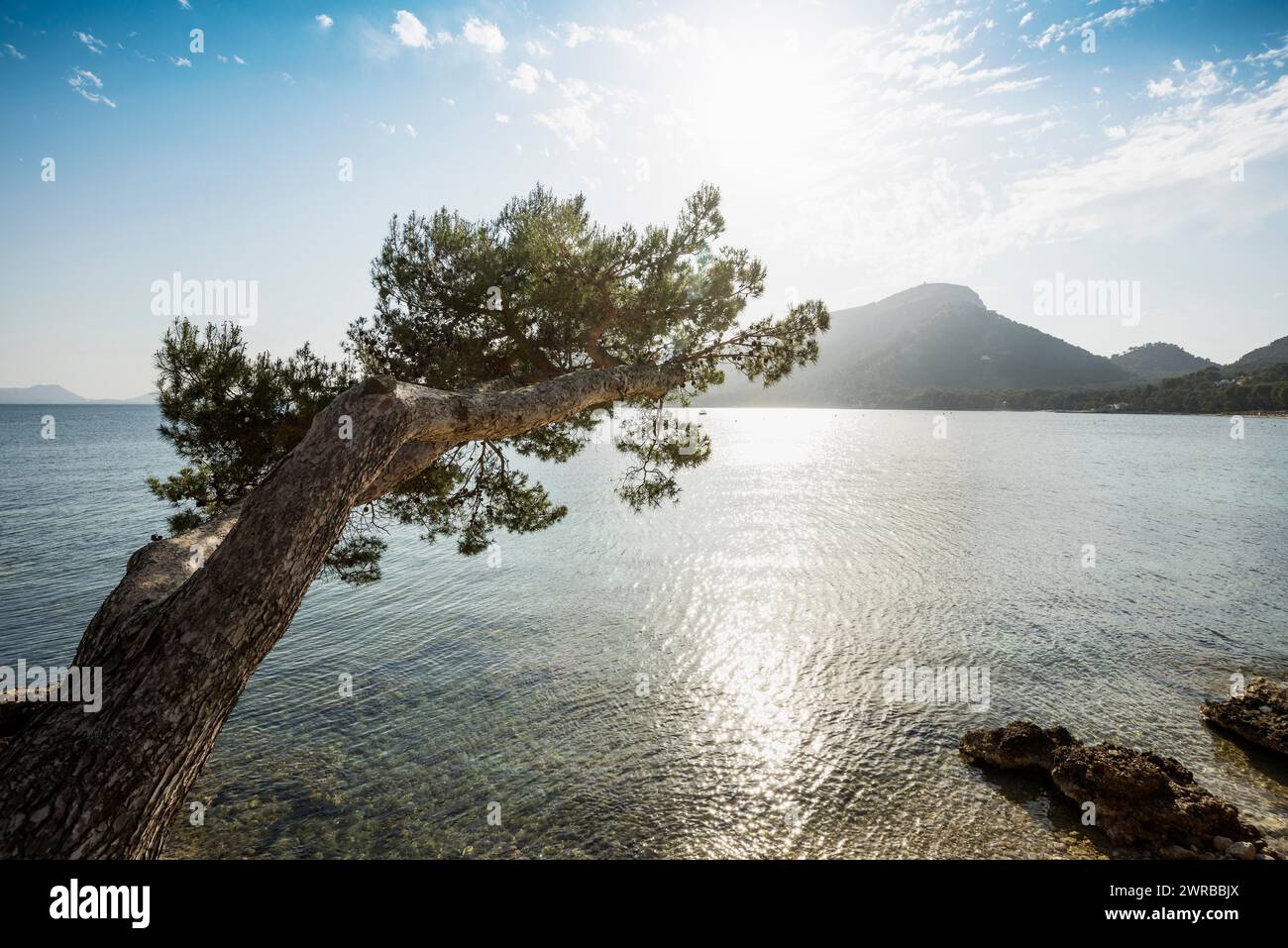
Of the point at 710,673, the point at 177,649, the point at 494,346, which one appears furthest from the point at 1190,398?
the point at 177,649

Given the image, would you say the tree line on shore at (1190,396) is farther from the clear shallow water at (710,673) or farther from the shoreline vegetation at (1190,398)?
the clear shallow water at (710,673)

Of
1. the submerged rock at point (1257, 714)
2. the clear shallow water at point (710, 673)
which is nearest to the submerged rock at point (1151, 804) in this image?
the clear shallow water at point (710, 673)

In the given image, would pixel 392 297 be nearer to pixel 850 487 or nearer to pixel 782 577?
pixel 782 577

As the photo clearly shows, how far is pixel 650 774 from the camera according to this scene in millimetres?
11672

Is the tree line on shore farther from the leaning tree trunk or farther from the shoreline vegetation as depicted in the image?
the leaning tree trunk

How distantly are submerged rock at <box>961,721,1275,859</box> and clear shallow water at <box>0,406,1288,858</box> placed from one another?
64cm

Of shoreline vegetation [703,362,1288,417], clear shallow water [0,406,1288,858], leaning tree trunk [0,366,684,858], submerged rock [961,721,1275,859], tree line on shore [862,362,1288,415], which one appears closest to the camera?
leaning tree trunk [0,366,684,858]

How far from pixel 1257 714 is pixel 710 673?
1293cm

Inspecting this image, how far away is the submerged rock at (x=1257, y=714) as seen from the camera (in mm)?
11797

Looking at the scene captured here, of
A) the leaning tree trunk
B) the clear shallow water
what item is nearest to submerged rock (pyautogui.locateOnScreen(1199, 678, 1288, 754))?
the clear shallow water

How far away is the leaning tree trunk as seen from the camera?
3.13 metres

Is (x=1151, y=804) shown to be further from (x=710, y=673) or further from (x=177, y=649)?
(x=177, y=649)
